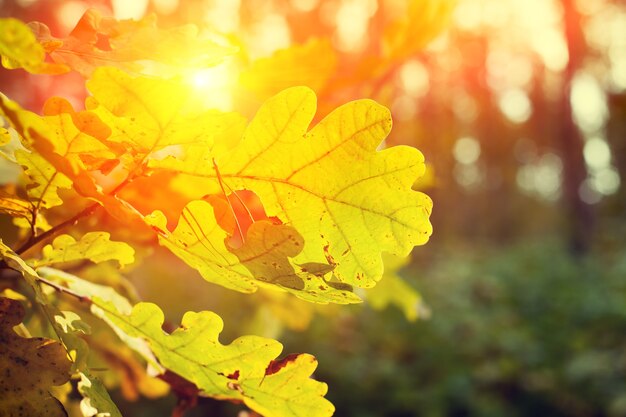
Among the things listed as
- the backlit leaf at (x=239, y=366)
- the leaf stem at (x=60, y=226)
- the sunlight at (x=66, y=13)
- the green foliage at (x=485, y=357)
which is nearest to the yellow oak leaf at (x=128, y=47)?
the leaf stem at (x=60, y=226)

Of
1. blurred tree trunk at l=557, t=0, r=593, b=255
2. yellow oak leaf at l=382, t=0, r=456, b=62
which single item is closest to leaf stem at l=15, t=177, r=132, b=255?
yellow oak leaf at l=382, t=0, r=456, b=62

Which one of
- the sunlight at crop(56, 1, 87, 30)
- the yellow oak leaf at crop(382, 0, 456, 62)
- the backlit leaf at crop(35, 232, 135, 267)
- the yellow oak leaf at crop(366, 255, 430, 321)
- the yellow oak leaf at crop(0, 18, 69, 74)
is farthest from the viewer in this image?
the sunlight at crop(56, 1, 87, 30)

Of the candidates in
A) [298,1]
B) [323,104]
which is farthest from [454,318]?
[323,104]

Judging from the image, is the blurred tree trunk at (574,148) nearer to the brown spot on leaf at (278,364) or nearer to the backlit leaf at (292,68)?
the backlit leaf at (292,68)

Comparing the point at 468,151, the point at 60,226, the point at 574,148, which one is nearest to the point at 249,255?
the point at 60,226

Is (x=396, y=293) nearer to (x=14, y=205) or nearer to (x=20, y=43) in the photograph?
(x=14, y=205)

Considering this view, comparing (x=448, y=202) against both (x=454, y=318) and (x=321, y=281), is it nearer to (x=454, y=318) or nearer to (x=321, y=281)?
(x=454, y=318)

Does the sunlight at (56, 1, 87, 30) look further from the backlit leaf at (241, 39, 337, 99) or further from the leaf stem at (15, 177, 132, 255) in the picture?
the leaf stem at (15, 177, 132, 255)
